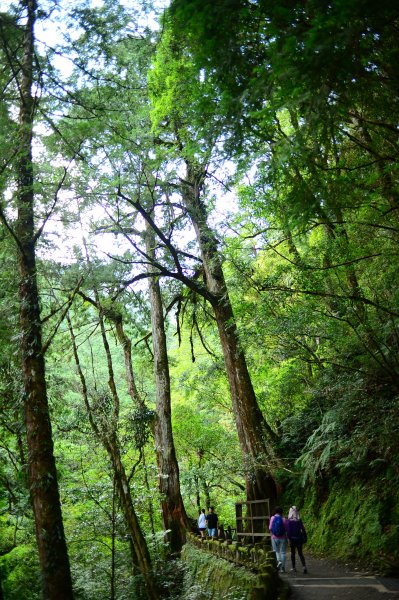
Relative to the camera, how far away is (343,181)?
5.60 m

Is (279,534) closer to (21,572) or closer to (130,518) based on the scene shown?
(130,518)

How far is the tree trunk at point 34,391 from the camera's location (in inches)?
279

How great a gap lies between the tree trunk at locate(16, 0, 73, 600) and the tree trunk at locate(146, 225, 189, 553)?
Answer: 5587mm

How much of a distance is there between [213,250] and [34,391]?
7731mm

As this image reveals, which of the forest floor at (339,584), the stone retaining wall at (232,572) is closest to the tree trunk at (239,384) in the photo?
the stone retaining wall at (232,572)

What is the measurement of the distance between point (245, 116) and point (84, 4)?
15.9 feet

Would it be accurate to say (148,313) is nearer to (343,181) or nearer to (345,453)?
(345,453)

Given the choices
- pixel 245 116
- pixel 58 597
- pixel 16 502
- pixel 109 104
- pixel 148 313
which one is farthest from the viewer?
pixel 148 313

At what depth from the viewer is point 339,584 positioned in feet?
25.7

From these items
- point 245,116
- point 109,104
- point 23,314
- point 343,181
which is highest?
point 109,104

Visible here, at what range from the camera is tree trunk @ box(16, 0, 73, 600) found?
7074mm

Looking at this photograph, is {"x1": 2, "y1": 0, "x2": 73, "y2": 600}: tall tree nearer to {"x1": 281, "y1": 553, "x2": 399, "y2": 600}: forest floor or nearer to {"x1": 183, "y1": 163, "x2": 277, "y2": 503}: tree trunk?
{"x1": 281, "y1": 553, "x2": 399, "y2": 600}: forest floor

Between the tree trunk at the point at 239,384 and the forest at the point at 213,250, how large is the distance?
6 centimetres

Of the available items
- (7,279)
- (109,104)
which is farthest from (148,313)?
(109,104)
